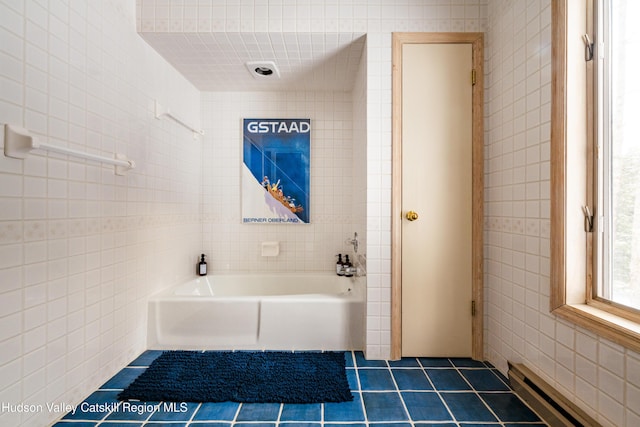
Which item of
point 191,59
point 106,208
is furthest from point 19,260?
point 191,59

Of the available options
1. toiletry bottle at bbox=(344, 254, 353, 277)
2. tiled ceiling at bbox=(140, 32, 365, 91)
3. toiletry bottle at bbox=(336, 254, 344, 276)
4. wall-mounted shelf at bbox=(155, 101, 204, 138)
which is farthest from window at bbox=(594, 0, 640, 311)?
wall-mounted shelf at bbox=(155, 101, 204, 138)

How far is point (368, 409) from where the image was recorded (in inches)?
59.3

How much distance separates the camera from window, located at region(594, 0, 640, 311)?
1.18m

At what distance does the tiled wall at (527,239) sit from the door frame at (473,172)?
0.17ft

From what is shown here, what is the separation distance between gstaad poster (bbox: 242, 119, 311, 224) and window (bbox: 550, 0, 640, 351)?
1970mm

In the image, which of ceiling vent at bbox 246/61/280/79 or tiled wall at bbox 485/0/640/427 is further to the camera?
ceiling vent at bbox 246/61/280/79

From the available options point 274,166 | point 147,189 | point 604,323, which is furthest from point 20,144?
Result: point 604,323

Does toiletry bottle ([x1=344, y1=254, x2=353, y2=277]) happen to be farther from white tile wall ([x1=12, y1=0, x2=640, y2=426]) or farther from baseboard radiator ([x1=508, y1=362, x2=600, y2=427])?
baseboard radiator ([x1=508, y1=362, x2=600, y2=427])

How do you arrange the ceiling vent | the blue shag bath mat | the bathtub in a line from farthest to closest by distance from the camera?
the ceiling vent < the bathtub < the blue shag bath mat

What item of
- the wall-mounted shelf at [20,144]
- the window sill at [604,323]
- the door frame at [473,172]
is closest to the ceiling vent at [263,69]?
the door frame at [473,172]

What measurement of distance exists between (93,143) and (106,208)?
0.34 meters

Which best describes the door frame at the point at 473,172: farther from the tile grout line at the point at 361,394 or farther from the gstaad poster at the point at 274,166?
the gstaad poster at the point at 274,166

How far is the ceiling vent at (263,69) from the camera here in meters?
2.35

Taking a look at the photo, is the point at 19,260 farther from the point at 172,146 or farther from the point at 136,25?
the point at 136,25
